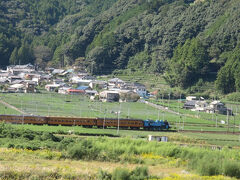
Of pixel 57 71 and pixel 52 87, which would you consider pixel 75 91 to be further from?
pixel 57 71

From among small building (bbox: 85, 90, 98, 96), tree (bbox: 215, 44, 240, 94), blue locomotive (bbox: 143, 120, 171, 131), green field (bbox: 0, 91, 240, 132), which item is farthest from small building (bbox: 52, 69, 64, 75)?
blue locomotive (bbox: 143, 120, 171, 131)

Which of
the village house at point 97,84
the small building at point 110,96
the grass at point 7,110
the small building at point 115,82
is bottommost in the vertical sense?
the grass at point 7,110

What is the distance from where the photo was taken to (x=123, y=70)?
90.6m

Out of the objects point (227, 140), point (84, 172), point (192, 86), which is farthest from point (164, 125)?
point (192, 86)

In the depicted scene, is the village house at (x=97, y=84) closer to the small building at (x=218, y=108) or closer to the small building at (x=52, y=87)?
the small building at (x=52, y=87)

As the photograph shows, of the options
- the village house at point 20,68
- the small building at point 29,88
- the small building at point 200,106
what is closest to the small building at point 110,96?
the small building at point 29,88

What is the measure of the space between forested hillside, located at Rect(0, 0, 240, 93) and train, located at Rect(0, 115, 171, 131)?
27637 millimetres

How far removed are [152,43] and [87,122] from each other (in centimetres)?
5467

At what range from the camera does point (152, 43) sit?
9481 centimetres

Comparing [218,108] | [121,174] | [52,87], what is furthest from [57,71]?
[121,174]

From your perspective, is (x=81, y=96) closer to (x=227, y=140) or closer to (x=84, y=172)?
(x=227, y=140)

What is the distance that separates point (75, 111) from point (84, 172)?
35079 millimetres

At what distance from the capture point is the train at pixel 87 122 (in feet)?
133

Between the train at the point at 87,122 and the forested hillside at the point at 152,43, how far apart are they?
27637 millimetres
